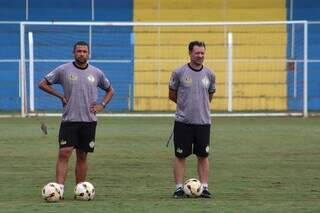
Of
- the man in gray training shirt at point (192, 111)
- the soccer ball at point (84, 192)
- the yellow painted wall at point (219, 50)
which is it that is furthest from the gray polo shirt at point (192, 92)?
the yellow painted wall at point (219, 50)

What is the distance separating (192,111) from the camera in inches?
421

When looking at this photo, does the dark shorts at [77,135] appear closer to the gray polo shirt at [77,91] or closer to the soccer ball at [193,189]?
the gray polo shirt at [77,91]

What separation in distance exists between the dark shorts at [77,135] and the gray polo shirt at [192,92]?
1081mm

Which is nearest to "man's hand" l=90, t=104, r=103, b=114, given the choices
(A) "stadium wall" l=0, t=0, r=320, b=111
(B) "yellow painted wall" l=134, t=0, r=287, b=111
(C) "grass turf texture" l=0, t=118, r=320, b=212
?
(C) "grass turf texture" l=0, t=118, r=320, b=212

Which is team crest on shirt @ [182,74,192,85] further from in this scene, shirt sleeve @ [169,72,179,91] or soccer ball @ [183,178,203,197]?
soccer ball @ [183,178,203,197]

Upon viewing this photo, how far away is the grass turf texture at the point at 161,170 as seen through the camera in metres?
9.73

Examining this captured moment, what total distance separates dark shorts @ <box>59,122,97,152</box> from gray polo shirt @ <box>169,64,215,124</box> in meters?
1.08

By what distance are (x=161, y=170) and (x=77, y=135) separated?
124 inches

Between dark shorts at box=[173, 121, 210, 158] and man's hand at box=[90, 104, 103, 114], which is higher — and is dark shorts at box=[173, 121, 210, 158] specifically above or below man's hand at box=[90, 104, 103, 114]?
below

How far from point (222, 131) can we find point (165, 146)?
4.01 metres

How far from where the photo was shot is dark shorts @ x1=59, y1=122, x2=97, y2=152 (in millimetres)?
10438

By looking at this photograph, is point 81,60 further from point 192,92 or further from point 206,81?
point 206,81

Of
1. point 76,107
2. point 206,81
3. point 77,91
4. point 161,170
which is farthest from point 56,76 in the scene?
point 161,170

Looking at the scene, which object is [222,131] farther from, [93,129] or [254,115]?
[93,129]
